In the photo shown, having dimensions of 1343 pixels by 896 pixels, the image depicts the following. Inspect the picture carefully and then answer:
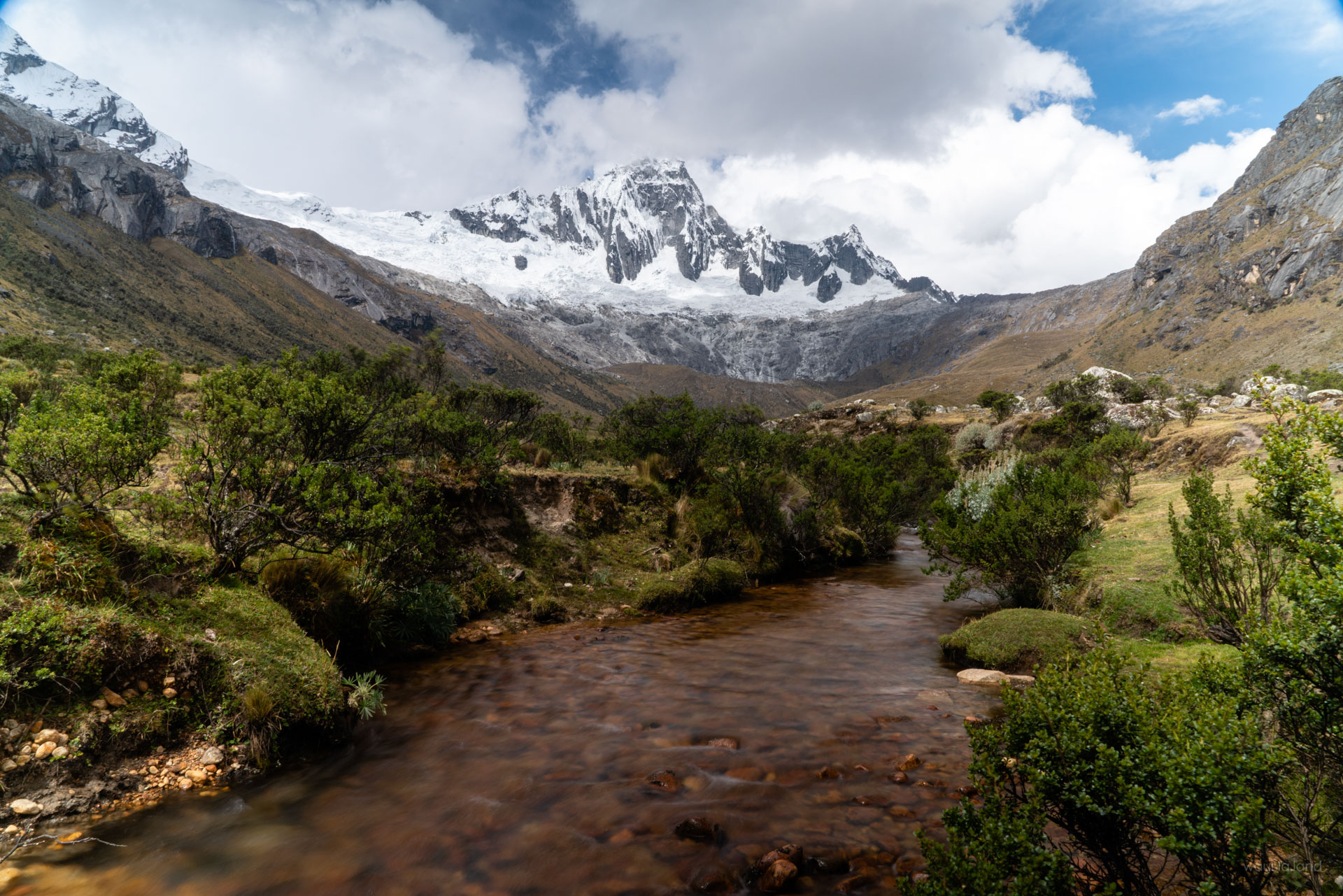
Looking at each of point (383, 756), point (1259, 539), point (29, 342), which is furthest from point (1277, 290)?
point (29, 342)

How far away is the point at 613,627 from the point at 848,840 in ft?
32.8

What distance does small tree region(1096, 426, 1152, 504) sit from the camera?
953 inches

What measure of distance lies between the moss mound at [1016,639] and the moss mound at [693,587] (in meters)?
7.62

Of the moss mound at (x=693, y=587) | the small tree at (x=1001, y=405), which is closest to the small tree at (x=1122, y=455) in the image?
the moss mound at (x=693, y=587)

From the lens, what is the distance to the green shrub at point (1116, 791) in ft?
11.1

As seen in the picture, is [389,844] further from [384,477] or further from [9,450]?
[384,477]

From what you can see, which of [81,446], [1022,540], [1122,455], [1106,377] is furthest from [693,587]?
[1106,377]

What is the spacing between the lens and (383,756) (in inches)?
332

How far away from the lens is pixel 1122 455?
2728cm

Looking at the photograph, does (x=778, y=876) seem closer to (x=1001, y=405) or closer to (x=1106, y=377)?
(x=1001, y=405)

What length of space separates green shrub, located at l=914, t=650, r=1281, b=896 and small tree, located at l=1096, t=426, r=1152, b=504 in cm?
2439

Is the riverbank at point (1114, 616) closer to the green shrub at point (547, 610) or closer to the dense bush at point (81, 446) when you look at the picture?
the green shrub at point (547, 610)

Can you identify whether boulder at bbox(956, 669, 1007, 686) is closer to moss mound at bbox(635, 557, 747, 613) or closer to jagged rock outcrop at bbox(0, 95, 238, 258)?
moss mound at bbox(635, 557, 747, 613)

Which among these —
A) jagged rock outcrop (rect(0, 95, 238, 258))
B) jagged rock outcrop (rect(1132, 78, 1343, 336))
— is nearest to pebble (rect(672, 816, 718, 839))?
jagged rock outcrop (rect(1132, 78, 1343, 336))
